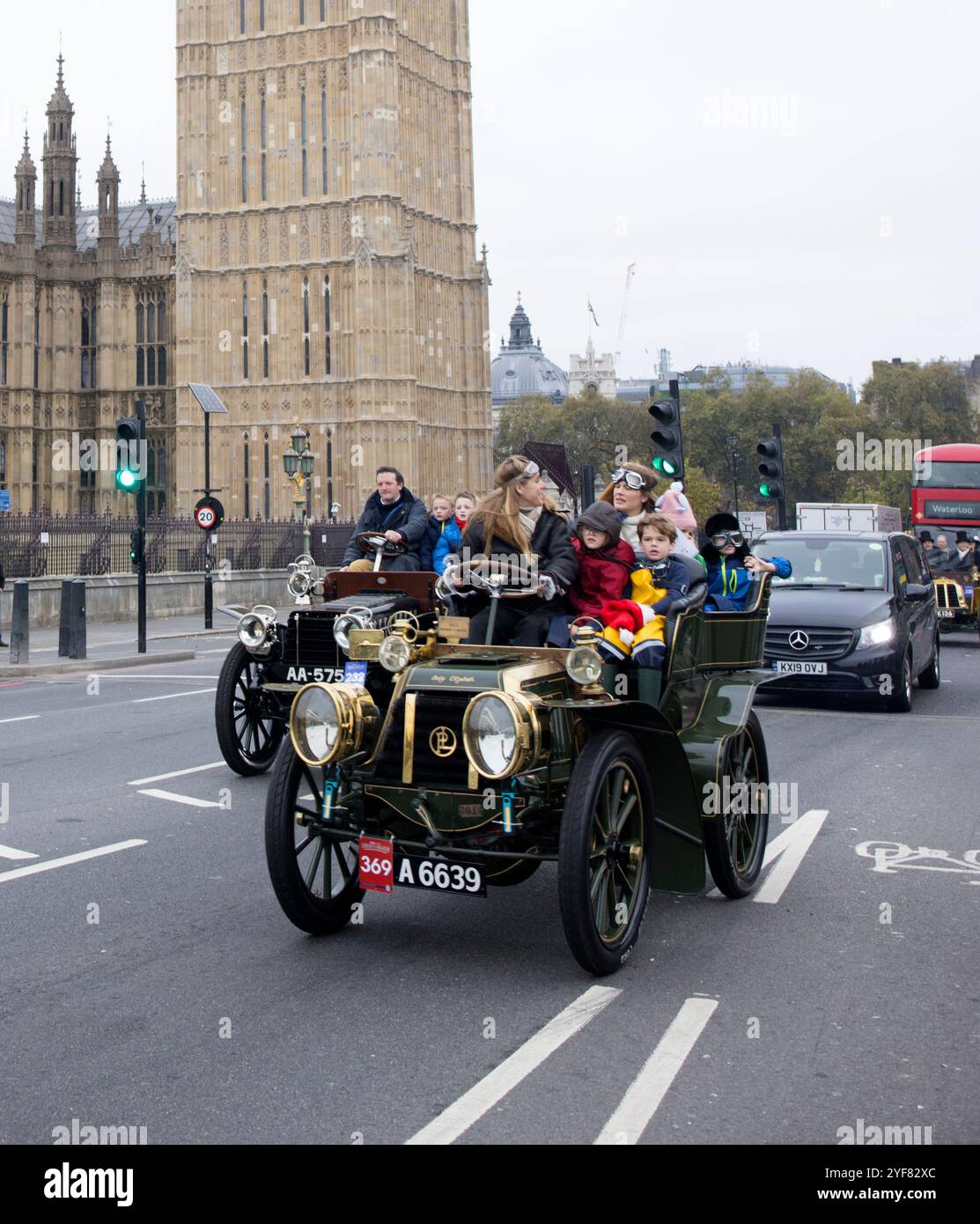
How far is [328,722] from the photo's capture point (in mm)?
5363

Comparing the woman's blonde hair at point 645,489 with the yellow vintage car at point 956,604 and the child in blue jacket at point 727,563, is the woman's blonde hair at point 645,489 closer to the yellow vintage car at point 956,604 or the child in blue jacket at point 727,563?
the child in blue jacket at point 727,563

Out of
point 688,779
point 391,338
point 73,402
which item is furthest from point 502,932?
point 73,402

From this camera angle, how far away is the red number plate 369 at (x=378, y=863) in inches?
209

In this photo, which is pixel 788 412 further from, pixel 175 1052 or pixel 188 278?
pixel 175 1052

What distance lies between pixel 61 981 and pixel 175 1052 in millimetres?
960

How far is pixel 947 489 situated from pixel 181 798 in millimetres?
28854

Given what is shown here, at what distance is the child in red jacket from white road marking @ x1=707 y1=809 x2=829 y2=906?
1.61 meters

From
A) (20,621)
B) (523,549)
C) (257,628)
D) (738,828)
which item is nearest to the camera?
(523,549)

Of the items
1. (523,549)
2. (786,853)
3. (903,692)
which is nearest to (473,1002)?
(523,549)

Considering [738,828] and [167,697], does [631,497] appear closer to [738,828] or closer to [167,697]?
[738,828]

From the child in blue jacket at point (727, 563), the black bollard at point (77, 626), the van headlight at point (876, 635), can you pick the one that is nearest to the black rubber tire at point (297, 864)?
the child in blue jacket at point (727, 563)

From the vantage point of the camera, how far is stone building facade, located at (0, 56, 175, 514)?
69.9 meters

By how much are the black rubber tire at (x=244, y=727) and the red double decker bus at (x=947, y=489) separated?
26387 mm

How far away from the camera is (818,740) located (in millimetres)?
11680
